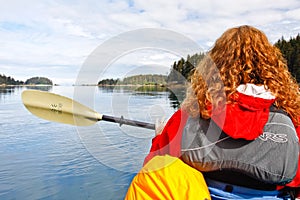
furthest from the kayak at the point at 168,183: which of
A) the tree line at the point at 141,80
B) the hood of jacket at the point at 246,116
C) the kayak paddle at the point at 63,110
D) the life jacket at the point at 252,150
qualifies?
the kayak paddle at the point at 63,110

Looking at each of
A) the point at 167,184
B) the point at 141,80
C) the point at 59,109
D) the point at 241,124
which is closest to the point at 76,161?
the point at 59,109

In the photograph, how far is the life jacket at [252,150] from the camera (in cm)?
143

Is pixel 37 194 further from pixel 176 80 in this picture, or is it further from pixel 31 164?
pixel 176 80

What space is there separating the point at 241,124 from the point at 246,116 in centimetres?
5

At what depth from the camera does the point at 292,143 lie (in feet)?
4.67

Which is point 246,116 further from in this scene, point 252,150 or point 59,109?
point 59,109

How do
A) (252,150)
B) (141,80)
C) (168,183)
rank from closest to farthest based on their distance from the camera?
1. (168,183)
2. (252,150)
3. (141,80)

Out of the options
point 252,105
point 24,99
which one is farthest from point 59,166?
point 252,105

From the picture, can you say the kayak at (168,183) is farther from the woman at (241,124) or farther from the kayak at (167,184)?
the woman at (241,124)

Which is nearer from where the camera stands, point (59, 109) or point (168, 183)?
point (168, 183)

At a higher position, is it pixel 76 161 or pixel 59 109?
pixel 59 109

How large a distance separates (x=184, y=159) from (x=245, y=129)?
39 centimetres

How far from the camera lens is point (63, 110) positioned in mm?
3986

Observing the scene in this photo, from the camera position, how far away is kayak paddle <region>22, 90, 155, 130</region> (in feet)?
12.1
